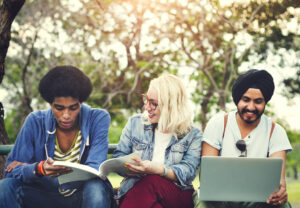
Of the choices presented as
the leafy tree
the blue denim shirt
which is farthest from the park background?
the blue denim shirt

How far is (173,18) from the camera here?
890 cm

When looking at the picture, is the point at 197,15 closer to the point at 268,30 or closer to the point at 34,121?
the point at 268,30

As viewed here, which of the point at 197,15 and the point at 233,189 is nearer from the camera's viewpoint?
the point at 233,189

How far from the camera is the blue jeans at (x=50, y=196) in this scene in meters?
2.84

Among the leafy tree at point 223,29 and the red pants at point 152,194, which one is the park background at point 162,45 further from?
the red pants at point 152,194

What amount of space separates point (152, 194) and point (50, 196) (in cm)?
82

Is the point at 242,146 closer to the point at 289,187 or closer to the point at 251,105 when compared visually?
the point at 251,105

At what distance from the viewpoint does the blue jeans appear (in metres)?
2.84

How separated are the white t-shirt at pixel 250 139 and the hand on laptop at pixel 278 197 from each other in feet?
1.34

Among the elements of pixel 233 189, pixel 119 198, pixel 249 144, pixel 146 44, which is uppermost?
pixel 146 44

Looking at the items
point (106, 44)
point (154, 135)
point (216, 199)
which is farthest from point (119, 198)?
point (106, 44)

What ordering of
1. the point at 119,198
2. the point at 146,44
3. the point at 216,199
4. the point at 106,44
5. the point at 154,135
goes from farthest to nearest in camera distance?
the point at 106,44
the point at 146,44
the point at 154,135
the point at 119,198
the point at 216,199

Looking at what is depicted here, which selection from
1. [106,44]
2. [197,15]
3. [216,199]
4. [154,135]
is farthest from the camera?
[106,44]

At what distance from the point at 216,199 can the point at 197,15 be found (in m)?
6.52
